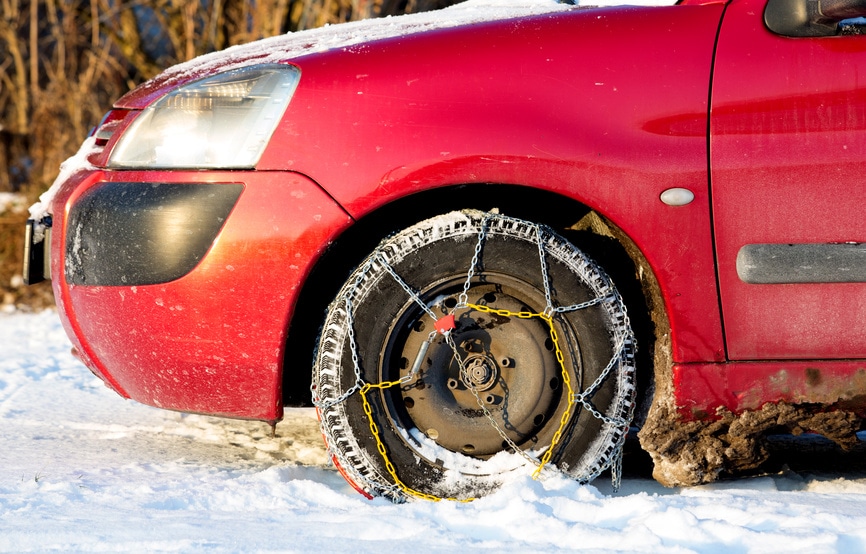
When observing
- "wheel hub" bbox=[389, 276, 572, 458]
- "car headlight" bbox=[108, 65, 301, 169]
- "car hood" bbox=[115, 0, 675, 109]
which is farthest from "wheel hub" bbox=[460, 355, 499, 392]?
"car hood" bbox=[115, 0, 675, 109]

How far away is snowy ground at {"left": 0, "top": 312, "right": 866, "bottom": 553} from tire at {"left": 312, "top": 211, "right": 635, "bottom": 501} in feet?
0.36

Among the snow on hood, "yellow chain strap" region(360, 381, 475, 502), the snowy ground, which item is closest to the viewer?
the snowy ground

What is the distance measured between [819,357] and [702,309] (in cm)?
32

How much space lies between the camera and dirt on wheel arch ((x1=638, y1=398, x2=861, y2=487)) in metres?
2.38

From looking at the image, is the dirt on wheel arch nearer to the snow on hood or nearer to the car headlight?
the snow on hood

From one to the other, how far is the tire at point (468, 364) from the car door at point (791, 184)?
1.16 feet

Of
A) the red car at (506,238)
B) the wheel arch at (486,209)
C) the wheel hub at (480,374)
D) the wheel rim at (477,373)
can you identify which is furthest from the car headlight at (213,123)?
the wheel hub at (480,374)

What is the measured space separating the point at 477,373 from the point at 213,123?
37.2 inches

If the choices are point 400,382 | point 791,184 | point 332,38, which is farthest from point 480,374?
point 332,38

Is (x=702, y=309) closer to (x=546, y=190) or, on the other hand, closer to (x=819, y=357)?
(x=819, y=357)

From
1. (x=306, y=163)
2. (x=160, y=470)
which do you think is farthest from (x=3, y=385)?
(x=306, y=163)

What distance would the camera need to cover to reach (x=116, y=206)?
2.39m

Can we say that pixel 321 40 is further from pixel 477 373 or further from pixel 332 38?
pixel 477 373

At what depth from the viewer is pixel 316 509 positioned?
2307 millimetres
